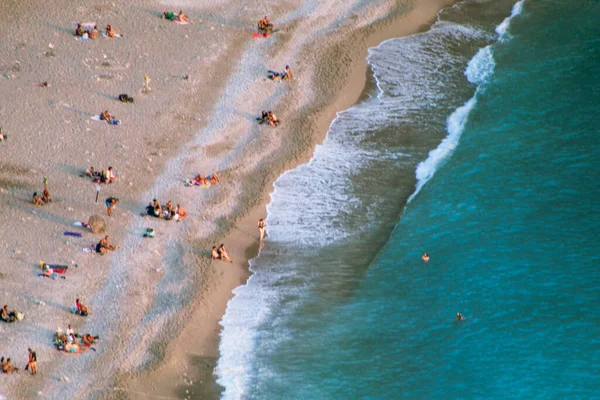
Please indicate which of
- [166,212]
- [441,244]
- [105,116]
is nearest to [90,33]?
[105,116]

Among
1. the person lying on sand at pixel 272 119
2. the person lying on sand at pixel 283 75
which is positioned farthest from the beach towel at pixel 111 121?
the person lying on sand at pixel 283 75

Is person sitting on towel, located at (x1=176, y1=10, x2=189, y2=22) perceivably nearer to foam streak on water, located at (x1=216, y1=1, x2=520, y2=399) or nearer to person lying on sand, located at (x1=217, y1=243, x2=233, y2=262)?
foam streak on water, located at (x1=216, y1=1, x2=520, y2=399)

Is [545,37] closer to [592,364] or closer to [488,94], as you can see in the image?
[488,94]

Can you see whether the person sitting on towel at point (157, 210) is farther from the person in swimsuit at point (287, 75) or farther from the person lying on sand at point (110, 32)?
the person lying on sand at point (110, 32)

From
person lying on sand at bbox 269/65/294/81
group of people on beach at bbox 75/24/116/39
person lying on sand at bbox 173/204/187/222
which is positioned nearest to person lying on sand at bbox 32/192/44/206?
person lying on sand at bbox 173/204/187/222

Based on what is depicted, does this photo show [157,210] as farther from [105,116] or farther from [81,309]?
[105,116]

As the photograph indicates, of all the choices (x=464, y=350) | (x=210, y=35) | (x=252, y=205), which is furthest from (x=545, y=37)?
(x=464, y=350)

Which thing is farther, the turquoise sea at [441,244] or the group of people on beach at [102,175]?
the group of people on beach at [102,175]
